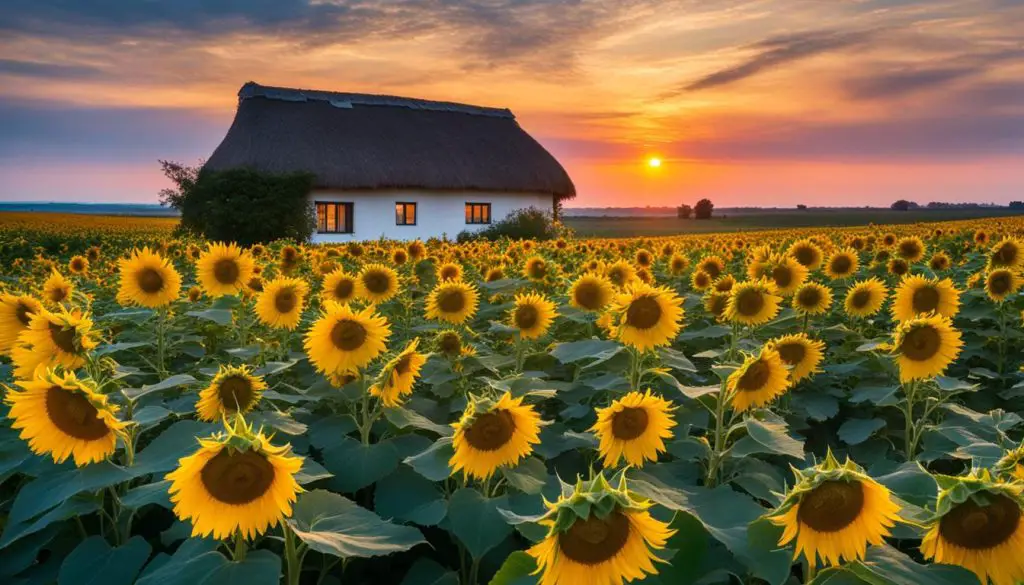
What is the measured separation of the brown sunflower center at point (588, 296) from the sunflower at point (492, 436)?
187 cm


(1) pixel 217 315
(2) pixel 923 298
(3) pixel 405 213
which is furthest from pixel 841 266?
(3) pixel 405 213

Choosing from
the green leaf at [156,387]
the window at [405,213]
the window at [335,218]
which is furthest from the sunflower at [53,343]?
the window at [405,213]

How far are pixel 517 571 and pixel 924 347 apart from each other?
1.92 metres

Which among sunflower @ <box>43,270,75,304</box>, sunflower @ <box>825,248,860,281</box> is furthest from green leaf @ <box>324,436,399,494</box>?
sunflower @ <box>825,248,860,281</box>

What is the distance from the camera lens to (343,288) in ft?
14.0

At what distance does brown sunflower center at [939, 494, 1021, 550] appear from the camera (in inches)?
51.0

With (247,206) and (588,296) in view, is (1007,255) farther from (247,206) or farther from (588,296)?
(247,206)

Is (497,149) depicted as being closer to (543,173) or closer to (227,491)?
(543,173)

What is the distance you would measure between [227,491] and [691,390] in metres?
1.41

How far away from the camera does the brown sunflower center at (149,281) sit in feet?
11.7

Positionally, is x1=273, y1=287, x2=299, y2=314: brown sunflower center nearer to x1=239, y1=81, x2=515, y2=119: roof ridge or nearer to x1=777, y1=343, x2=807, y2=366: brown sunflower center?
x1=777, y1=343, x2=807, y2=366: brown sunflower center

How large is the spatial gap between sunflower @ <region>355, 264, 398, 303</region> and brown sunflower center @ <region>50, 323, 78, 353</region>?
1851 millimetres

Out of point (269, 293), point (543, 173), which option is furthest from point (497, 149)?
point (269, 293)

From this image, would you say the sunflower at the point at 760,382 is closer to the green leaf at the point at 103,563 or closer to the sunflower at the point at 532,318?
the sunflower at the point at 532,318
